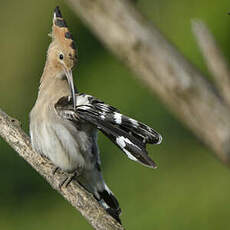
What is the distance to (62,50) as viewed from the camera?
11.8 feet

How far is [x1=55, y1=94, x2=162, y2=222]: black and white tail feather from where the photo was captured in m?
3.03

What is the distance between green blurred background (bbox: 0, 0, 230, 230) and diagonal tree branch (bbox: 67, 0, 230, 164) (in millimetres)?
1957

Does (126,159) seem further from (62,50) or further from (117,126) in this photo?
(117,126)

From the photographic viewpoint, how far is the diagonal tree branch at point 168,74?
2.72 m

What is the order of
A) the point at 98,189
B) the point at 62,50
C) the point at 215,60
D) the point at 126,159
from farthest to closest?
the point at 126,159 < the point at 98,189 < the point at 62,50 < the point at 215,60

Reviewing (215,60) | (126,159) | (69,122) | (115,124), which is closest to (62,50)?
(69,122)

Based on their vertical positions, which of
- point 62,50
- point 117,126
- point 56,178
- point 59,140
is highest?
point 62,50

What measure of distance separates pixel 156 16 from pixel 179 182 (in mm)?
1527

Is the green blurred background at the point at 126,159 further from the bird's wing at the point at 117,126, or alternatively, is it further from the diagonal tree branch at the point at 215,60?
the diagonal tree branch at the point at 215,60

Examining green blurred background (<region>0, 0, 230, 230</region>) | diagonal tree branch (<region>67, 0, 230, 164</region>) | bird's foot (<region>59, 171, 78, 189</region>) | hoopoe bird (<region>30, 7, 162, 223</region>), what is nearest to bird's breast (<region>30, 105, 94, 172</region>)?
hoopoe bird (<region>30, 7, 162, 223</region>)

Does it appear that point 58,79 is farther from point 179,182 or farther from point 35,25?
point 35,25

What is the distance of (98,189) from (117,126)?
0.63 meters

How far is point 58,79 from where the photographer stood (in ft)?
12.1

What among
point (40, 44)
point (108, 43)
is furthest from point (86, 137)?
point (40, 44)
